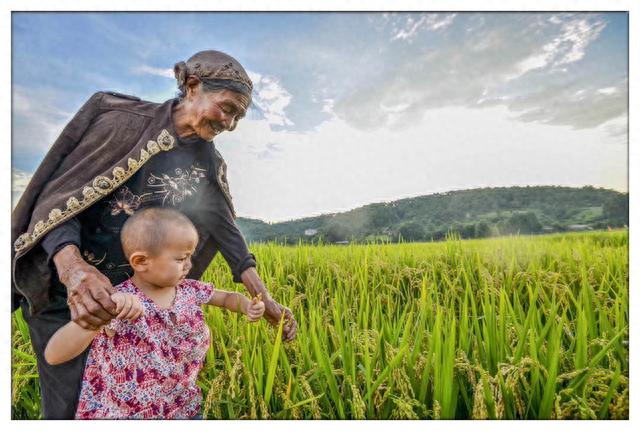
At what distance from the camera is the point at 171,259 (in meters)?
1.56

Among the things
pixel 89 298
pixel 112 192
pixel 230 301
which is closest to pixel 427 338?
pixel 230 301

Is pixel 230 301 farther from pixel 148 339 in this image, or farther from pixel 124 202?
pixel 124 202

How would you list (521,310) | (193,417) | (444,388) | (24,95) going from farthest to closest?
(24,95) < (521,310) < (193,417) < (444,388)

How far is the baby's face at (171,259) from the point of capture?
61.2 inches

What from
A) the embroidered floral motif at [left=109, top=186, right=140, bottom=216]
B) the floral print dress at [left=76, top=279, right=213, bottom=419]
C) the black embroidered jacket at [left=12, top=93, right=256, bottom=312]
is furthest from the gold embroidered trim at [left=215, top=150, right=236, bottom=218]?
the floral print dress at [left=76, top=279, right=213, bottom=419]

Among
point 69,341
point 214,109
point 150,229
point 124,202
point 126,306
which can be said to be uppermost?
point 214,109

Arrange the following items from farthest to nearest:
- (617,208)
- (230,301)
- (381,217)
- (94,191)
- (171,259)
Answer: (381,217)
(617,208)
(230,301)
(94,191)
(171,259)

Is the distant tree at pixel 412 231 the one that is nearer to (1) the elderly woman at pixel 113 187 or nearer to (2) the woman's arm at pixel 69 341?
(1) the elderly woman at pixel 113 187

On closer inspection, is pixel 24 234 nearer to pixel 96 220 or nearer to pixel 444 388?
pixel 96 220

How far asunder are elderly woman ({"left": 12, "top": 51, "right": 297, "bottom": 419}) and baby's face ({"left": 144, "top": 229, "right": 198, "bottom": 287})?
0.27 meters

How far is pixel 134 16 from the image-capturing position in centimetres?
213

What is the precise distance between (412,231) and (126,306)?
134cm

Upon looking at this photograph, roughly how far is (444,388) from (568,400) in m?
0.49
